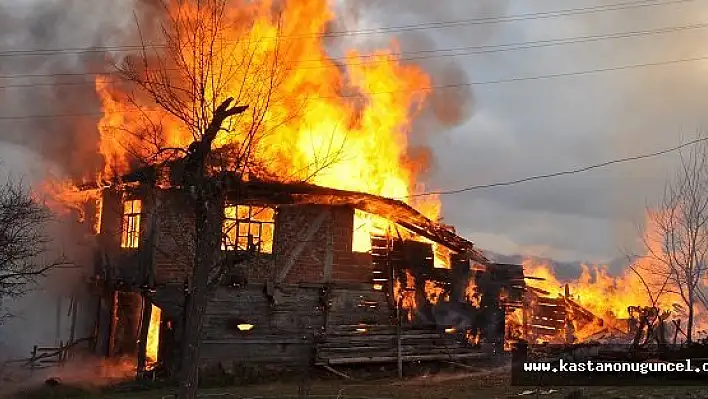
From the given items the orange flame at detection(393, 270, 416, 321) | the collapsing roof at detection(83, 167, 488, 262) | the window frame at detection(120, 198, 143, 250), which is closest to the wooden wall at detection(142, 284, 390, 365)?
the orange flame at detection(393, 270, 416, 321)

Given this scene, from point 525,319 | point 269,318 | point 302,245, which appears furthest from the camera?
point 525,319

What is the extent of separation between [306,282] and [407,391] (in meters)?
5.59

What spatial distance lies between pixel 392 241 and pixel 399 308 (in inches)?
98.1

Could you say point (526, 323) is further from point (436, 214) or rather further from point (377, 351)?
point (377, 351)

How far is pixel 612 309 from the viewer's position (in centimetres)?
2848

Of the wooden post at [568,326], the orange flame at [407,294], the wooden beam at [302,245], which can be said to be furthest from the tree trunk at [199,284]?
the wooden post at [568,326]

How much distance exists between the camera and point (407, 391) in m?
17.8

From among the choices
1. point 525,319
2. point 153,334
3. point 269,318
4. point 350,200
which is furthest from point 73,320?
point 525,319

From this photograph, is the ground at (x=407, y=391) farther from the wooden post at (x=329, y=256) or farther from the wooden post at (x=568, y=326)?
the wooden post at (x=568, y=326)

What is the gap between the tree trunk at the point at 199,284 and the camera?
30.8 feet

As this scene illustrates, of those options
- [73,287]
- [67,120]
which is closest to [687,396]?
[73,287]

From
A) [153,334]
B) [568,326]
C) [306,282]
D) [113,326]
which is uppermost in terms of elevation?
[306,282]

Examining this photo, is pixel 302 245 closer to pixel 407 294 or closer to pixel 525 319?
pixel 407 294

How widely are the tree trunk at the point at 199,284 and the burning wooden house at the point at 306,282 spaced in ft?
29.9
